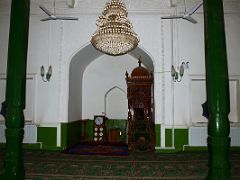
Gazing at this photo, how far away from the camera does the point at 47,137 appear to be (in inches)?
232

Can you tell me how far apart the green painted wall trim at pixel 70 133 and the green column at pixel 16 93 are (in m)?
4.10

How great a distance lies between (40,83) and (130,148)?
270 centimetres

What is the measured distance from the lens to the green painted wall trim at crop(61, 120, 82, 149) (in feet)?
19.2

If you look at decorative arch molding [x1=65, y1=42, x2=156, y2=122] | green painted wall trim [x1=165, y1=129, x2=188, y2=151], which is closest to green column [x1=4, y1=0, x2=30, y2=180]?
decorative arch molding [x1=65, y1=42, x2=156, y2=122]

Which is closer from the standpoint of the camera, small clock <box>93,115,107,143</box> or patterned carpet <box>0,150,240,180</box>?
patterned carpet <box>0,150,240,180</box>

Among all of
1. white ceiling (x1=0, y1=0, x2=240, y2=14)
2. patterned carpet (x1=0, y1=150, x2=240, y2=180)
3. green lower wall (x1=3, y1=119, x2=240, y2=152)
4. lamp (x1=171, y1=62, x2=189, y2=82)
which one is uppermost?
white ceiling (x1=0, y1=0, x2=240, y2=14)

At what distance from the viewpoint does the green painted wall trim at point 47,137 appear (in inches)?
231

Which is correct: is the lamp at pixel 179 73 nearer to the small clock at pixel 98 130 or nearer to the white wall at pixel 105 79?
the white wall at pixel 105 79

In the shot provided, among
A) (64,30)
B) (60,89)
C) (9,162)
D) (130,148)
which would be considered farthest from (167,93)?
(9,162)

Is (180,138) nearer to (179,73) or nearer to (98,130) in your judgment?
(179,73)

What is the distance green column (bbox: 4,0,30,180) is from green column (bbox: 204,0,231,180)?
A: 135cm

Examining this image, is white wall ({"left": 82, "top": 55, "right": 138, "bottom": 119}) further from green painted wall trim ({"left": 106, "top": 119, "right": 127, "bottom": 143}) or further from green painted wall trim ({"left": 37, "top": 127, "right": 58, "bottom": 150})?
green painted wall trim ({"left": 37, "top": 127, "right": 58, "bottom": 150})

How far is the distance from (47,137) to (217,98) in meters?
5.00

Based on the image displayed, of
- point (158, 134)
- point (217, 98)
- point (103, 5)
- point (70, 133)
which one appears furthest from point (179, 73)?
point (217, 98)
